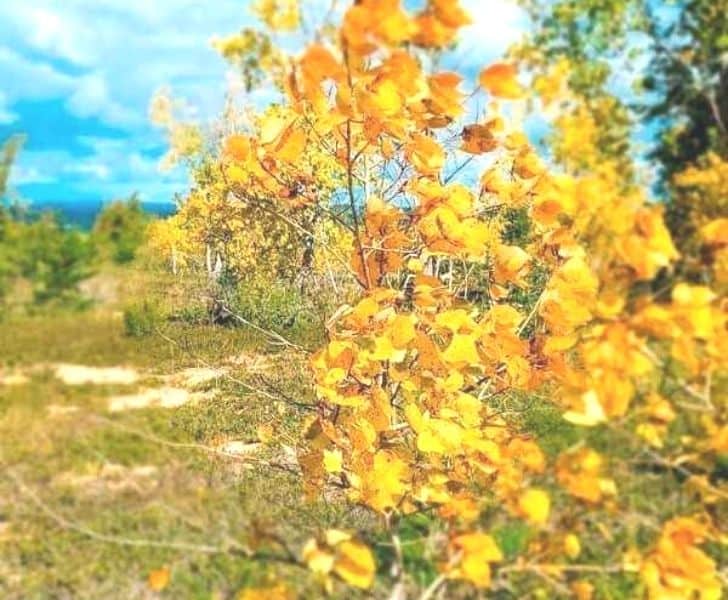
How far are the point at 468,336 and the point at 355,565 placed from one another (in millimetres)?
515

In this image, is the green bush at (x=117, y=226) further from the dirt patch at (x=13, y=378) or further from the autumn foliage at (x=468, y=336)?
the autumn foliage at (x=468, y=336)

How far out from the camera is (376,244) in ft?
4.19

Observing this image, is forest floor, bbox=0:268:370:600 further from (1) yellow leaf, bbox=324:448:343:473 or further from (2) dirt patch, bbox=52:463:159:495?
(1) yellow leaf, bbox=324:448:343:473

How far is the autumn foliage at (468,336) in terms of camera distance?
0.71m

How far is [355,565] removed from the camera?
28.5 inches

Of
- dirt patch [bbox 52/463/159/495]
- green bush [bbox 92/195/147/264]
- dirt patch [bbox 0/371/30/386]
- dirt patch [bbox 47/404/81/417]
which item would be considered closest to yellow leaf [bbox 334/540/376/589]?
dirt patch [bbox 52/463/159/495]

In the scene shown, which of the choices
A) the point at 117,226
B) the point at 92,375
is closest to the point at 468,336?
the point at 92,375

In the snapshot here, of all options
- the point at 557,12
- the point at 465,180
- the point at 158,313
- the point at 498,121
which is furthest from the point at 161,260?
the point at 557,12

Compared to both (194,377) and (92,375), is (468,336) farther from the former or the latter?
(92,375)

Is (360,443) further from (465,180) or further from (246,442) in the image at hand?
(246,442)

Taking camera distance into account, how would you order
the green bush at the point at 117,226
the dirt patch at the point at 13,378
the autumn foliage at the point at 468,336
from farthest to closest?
the green bush at the point at 117,226
the dirt patch at the point at 13,378
the autumn foliage at the point at 468,336

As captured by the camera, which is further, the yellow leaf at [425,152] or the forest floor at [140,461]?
the forest floor at [140,461]

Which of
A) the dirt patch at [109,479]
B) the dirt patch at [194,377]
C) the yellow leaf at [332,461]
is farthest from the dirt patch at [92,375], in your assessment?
the yellow leaf at [332,461]

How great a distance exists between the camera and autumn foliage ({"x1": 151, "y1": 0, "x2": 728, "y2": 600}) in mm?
710
